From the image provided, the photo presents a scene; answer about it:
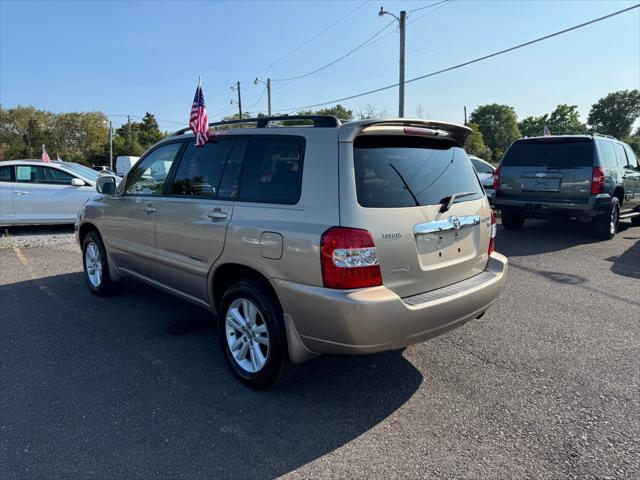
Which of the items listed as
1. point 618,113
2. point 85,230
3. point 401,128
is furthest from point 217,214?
point 618,113

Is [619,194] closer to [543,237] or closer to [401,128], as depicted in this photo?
[543,237]

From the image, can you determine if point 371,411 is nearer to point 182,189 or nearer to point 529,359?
point 529,359

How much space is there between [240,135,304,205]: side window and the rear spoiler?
0.36 metres

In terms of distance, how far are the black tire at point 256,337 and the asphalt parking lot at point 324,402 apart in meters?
0.14

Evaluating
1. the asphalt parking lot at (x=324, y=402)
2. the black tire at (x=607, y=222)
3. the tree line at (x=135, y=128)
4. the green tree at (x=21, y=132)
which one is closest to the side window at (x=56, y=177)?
the asphalt parking lot at (x=324, y=402)

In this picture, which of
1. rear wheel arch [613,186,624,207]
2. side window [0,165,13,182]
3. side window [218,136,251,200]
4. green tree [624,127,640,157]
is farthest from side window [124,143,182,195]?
green tree [624,127,640,157]

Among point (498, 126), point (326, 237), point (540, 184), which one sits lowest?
point (326, 237)

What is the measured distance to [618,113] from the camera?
81062 mm

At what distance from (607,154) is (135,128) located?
9240 cm

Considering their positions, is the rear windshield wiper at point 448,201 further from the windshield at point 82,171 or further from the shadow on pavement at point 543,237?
the windshield at point 82,171

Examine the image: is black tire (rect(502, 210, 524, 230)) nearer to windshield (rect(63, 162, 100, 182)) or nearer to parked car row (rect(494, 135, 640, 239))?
parked car row (rect(494, 135, 640, 239))

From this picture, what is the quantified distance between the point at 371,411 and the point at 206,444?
41.5 inches

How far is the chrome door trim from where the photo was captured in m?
2.94

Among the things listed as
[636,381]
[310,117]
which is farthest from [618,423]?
[310,117]
